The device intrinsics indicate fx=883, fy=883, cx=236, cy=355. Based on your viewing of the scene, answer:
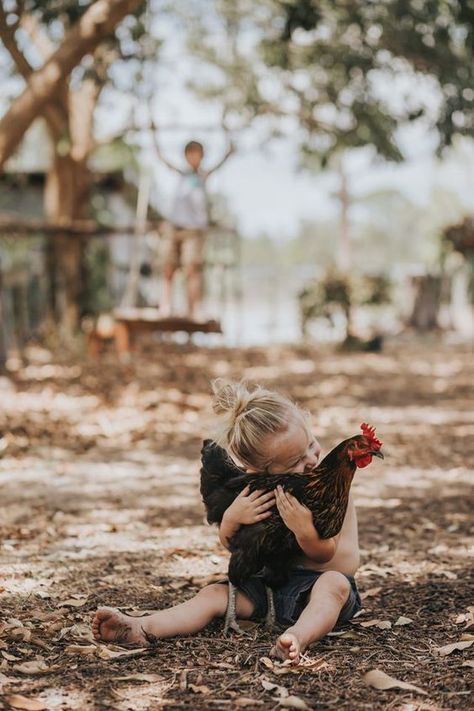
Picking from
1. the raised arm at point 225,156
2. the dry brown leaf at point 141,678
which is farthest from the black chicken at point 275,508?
the raised arm at point 225,156

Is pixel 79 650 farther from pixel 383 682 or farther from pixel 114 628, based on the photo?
pixel 383 682

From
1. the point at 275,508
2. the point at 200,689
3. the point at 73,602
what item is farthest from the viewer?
the point at 73,602

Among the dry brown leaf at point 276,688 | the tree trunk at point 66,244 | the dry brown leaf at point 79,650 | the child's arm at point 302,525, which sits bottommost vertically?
the dry brown leaf at point 276,688

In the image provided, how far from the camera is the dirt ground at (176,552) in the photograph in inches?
102

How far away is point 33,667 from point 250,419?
3.47 ft

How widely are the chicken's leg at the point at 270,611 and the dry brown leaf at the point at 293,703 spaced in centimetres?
68

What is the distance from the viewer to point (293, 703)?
241 centimetres

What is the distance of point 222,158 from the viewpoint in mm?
8562

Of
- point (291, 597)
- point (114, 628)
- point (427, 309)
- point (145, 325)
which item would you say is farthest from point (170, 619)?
point (427, 309)

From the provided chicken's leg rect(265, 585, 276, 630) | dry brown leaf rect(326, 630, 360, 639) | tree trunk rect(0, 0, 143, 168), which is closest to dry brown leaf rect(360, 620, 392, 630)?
dry brown leaf rect(326, 630, 360, 639)

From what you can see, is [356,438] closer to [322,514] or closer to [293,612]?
[322,514]

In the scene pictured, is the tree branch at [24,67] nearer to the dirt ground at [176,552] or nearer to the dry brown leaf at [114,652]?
the dirt ground at [176,552]

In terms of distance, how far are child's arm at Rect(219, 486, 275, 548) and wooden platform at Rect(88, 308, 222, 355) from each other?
6605 mm

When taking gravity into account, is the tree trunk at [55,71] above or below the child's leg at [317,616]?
above
